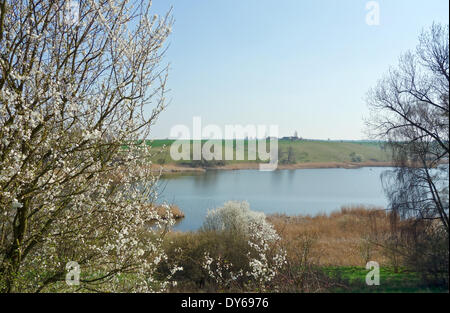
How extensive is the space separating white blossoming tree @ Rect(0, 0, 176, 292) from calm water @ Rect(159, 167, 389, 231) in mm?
6761

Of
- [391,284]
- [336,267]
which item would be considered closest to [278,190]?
[336,267]

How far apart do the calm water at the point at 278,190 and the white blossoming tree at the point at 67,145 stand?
22.2 ft

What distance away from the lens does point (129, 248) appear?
8.77 feet

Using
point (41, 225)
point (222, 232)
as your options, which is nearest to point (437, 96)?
point (41, 225)

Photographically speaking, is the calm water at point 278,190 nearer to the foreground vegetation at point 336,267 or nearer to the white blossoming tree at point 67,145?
the foreground vegetation at point 336,267

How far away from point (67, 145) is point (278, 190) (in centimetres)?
1569

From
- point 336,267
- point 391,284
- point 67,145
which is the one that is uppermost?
point 67,145

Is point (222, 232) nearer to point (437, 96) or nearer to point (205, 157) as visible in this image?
point (437, 96)

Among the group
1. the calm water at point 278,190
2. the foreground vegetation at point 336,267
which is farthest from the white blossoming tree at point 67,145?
the calm water at point 278,190

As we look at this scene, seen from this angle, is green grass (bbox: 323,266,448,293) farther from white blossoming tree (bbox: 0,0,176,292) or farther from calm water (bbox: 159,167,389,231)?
calm water (bbox: 159,167,389,231)

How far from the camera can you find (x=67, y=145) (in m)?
2.29

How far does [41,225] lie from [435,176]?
292 centimetres

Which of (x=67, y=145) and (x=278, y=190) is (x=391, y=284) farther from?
(x=278, y=190)

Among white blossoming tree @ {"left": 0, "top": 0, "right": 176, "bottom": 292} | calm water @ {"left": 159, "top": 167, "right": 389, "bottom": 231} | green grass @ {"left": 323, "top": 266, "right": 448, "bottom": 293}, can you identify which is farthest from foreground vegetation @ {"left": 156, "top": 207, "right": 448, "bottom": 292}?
calm water @ {"left": 159, "top": 167, "right": 389, "bottom": 231}
